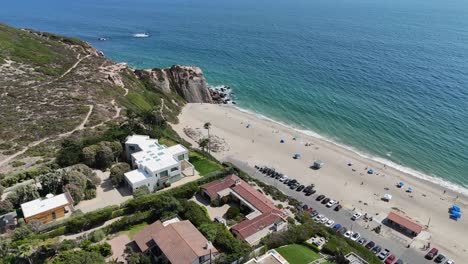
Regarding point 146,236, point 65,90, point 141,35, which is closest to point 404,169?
point 146,236

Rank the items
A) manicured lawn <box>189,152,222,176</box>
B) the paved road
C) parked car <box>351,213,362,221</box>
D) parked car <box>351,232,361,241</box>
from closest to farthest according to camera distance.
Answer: the paved road
parked car <box>351,232,361,241</box>
parked car <box>351,213,362,221</box>
manicured lawn <box>189,152,222,176</box>

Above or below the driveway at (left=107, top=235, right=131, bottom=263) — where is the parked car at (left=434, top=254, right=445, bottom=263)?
below

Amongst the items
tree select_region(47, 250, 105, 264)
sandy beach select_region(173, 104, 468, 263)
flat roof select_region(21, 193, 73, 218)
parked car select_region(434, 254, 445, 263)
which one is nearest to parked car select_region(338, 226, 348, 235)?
sandy beach select_region(173, 104, 468, 263)

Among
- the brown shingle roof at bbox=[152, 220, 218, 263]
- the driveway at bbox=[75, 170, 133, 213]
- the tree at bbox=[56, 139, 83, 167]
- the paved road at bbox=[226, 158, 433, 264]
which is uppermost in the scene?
the tree at bbox=[56, 139, 83, 167]

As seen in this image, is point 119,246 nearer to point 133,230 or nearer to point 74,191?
point 133,230

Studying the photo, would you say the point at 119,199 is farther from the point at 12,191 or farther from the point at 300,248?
the point at 300,248

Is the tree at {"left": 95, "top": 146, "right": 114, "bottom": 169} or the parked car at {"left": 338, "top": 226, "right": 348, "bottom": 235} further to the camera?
the tree at {"left": 95, "top": 146, "right": 114, "bottom": 169}

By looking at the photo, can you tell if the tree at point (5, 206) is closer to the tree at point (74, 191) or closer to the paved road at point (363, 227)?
the tree at point (74, 191)

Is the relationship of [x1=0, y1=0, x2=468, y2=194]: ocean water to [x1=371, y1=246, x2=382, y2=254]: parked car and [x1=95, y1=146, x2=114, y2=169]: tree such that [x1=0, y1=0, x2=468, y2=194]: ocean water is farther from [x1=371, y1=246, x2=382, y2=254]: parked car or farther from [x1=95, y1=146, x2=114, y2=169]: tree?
[x1=95, y1=146, x2=114, y2=169]: tree
